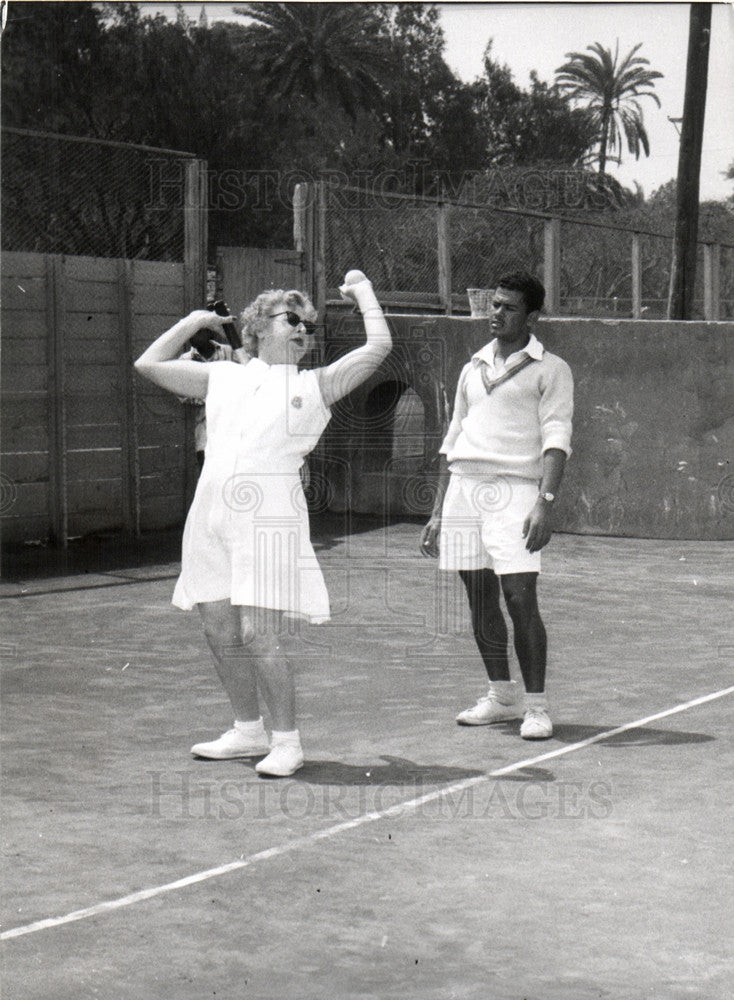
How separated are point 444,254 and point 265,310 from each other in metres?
12.8

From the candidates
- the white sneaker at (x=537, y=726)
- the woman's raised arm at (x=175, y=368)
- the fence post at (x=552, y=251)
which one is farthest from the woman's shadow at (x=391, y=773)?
the fence post at (x=552, y=251)

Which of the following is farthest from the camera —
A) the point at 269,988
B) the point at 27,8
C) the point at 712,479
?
the point at 27,8

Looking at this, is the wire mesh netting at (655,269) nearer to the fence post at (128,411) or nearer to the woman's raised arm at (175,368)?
the fence post at (128,411)

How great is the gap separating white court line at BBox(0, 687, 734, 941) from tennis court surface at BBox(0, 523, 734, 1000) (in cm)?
1

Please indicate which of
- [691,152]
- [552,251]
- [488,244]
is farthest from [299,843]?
[488,244]

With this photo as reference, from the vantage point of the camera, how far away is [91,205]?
60.7 ft

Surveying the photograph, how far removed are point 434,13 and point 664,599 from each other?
31.7 metres

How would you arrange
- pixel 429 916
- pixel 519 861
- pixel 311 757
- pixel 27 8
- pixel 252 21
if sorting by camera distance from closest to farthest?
pixel 429 916, pixel 519 861, pixel 311 757, pixel 27 8, pixel 252 21

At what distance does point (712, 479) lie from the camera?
577 inches

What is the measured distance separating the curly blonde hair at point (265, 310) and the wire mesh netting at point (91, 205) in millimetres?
8508

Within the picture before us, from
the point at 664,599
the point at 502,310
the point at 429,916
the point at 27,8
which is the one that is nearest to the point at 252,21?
the point at 27,8

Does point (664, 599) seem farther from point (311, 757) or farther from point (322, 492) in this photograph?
point (322, 492)

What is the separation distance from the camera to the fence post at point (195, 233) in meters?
14.5

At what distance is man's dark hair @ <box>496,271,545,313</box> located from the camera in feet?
23.4
